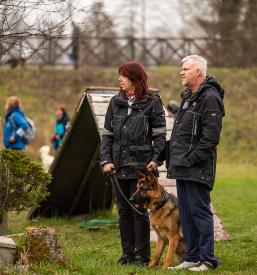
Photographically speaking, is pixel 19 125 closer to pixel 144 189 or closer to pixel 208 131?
pixel 144 189

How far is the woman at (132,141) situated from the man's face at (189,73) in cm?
46

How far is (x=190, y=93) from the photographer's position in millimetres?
7477

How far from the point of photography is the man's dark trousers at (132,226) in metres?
7.71

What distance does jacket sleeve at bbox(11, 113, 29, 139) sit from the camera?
1514cm

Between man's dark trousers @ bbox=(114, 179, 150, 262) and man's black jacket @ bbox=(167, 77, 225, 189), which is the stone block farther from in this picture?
man's black jacket @ bbox=(167, 77, 225, 189)

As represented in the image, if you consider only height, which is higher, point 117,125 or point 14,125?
point 14,125

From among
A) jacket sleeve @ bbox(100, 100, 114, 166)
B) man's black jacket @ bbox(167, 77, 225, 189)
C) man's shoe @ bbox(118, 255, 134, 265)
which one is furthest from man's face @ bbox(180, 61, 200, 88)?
man's shoe @ bbox(118, 255, 134, 265)

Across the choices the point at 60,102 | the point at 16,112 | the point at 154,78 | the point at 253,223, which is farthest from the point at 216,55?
the point at 253,223

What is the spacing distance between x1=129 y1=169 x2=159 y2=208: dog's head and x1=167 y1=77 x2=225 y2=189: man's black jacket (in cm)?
19

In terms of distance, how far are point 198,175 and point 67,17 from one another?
2.18 metres

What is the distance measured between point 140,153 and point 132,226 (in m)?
0.82

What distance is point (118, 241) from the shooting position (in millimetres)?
10328

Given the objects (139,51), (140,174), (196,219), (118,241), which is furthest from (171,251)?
(139,51)

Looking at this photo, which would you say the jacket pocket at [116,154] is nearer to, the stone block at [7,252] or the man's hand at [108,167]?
the man's hand at [108,167]
